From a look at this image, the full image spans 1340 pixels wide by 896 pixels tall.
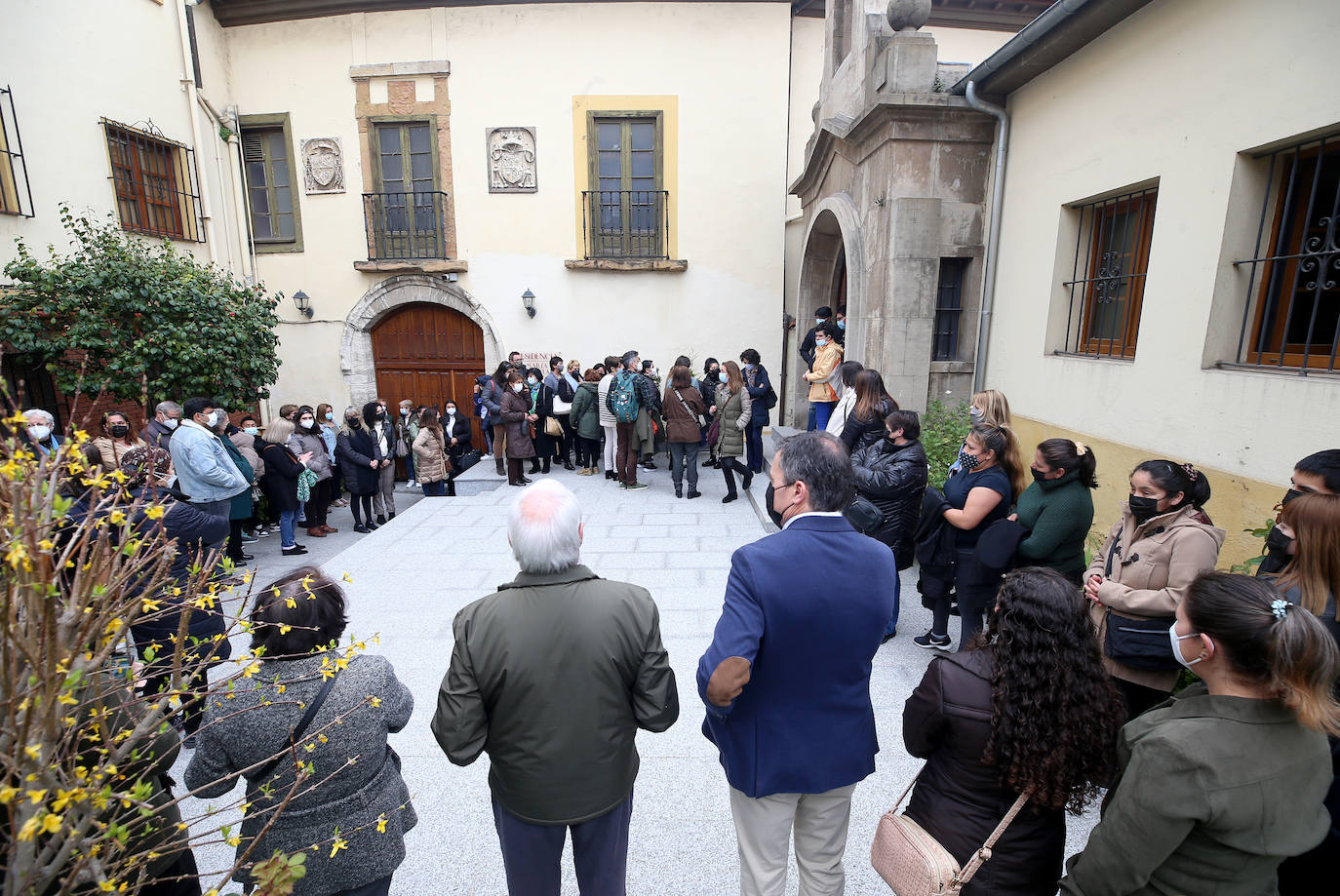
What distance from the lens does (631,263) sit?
1134 cm

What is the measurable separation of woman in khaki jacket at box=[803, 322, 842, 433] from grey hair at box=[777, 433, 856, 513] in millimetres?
5512

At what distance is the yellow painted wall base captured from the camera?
12.1ft

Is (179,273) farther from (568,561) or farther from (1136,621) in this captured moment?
(1136,621)

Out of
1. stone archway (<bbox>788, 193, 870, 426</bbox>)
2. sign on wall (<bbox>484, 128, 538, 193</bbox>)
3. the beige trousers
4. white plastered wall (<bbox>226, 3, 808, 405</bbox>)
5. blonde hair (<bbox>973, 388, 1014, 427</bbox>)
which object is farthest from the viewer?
sign on wall (<bbox>484, 128, 538, 193</bbox>)

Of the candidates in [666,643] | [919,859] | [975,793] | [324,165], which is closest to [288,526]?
[666,643]

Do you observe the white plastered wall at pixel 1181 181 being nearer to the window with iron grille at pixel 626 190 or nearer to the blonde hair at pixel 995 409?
the blonde hair at pixel 995 409

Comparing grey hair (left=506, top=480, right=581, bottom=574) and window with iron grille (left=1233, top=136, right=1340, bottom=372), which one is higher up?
window with iron grille (left=1233, top=136, right=1340, bottom=372)

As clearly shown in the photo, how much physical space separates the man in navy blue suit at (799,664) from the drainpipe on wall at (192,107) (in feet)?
41.1

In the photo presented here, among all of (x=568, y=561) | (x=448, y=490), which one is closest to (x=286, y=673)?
(x=568, y=561)

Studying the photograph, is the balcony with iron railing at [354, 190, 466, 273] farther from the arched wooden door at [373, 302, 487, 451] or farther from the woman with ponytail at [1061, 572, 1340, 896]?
the woman with ponytail at [1061, 572, 1340, 896]

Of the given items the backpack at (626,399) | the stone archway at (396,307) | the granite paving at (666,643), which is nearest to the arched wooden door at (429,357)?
the stone archway at (396,307)

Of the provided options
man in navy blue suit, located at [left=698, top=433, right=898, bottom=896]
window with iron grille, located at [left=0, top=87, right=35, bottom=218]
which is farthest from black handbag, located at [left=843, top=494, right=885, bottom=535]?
window with iron grille, located at [left=0, top=87, right=35, bottom=218]

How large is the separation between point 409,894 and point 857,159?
776 cm

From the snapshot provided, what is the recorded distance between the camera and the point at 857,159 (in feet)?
24.7
